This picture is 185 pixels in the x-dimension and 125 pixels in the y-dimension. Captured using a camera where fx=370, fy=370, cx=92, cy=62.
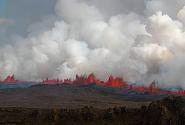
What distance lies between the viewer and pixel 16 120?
381ft

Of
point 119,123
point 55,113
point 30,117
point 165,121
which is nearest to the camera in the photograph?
point 165,121

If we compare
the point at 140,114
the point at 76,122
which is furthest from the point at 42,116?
the point at 140,114

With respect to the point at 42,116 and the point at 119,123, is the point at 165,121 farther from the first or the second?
the point at 42,116

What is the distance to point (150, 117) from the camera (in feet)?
310

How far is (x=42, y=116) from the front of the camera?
107m

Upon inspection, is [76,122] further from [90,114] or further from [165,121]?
[165,121]

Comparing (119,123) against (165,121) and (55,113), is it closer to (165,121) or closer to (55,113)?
(165,121)

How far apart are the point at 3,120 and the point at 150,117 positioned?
47.7m

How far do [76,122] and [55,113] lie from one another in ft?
25.6

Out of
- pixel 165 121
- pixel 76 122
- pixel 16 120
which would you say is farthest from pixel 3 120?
pixel 165 121

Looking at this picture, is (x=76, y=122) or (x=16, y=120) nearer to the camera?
(x=76, y=122)

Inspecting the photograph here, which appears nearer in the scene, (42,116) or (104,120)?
(104,120)

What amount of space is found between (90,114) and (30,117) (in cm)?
2113

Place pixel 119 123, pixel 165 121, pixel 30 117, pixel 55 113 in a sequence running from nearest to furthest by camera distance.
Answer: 1. pixel 165 121
2. pixel 119 123
3. pixel 55 113
4. pixel 30 117
